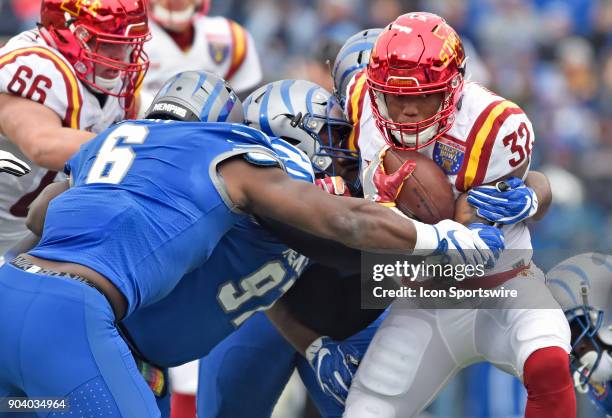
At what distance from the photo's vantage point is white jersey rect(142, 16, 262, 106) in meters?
7.22

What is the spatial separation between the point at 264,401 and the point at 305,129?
1.24 meters

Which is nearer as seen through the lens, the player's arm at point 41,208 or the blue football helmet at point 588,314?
the player's arm at point 41,208

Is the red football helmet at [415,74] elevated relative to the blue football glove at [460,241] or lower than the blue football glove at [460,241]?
elevated

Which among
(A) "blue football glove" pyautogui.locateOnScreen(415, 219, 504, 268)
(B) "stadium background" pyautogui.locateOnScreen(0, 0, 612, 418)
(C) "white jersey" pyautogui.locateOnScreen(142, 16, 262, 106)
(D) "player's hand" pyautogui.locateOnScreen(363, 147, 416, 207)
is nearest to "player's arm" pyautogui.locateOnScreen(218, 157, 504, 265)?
(A) "blue football glove" pyautogui.locateOnScreen(415, 219, 504, 268)

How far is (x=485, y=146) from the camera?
4.33 meters

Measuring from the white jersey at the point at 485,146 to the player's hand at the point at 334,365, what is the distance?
647mm

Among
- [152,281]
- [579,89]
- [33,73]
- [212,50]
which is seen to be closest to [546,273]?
[152,281]

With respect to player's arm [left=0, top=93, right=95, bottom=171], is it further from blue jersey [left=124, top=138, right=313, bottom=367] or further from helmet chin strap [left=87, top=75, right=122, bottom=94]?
blue jersey [left=124, top=138, right=313, bottom=367]

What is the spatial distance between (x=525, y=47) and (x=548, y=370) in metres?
7.44

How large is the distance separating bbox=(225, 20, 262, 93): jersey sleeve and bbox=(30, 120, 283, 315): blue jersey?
312 centimetres

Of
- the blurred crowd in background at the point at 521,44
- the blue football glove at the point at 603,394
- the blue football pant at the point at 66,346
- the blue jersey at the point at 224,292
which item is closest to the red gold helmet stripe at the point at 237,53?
the blue jersey at the point at 224,292

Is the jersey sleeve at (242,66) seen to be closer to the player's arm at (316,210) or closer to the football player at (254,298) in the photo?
the football player at (254,298)

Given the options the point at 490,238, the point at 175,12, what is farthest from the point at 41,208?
the point at 175,12

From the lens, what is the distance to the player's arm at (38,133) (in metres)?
4.95
